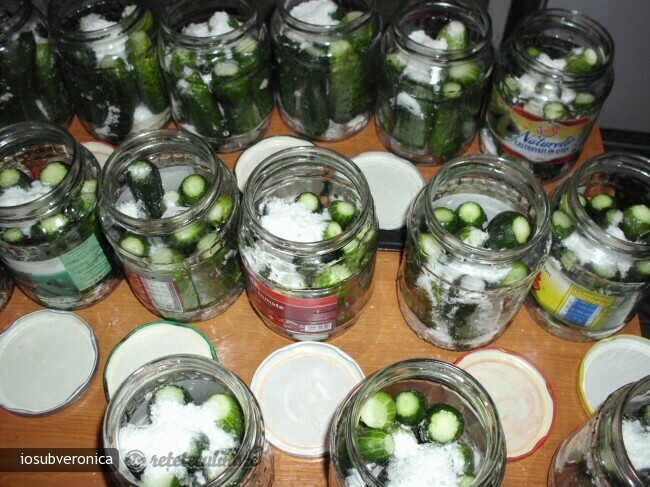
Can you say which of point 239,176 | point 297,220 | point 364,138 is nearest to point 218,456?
point 297,220

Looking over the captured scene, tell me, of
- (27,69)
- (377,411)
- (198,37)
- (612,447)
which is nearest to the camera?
(612,447)

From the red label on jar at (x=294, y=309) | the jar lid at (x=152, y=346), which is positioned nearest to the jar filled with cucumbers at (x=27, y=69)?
the jar lid at (x=152, y=346)

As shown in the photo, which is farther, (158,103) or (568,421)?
(158,103)

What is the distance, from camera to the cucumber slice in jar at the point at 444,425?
3.03ft

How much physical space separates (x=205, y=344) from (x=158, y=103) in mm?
642

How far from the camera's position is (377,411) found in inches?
36.0

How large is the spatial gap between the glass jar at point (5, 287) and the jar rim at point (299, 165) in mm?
588

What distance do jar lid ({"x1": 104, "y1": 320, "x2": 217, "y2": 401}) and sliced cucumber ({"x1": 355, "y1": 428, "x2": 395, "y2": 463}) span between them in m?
0.38

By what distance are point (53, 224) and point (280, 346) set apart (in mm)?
507

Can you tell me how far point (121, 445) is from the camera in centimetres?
87

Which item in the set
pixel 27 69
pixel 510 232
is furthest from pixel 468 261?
pixel 27 69

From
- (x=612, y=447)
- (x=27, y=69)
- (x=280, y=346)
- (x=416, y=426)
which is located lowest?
(x=280, y=346)

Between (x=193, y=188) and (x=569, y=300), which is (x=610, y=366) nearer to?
(x=569, y=300)

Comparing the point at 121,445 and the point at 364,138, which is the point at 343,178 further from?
the point at 121,445
